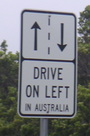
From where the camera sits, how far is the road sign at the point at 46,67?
233 cm

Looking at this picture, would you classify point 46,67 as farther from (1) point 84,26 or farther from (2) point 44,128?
(1) point 84,26

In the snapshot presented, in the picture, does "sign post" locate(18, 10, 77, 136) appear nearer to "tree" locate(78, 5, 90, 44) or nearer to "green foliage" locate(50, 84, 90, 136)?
"green foliage" locate(50, 84, 90, 136)

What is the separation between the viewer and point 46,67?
92.8 inches

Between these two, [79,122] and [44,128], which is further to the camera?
[79,122]

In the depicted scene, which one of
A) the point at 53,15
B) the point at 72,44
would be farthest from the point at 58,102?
the point at 53,15

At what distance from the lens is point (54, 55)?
238 centimetres

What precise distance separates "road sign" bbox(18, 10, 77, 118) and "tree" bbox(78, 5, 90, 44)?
41.7 ft

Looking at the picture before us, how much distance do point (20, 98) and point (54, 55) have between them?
0.37m

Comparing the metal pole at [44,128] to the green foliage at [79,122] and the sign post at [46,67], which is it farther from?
the green foliage at [79,122]

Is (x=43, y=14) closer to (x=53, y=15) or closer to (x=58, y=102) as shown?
(x=53, y=15)

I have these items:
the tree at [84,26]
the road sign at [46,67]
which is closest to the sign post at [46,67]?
the road sign at [46,67]

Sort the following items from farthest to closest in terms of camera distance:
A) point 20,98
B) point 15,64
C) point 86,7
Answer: point 15,64 → point 86,7 → point 20,98

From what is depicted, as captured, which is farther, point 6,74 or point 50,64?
point 6,74

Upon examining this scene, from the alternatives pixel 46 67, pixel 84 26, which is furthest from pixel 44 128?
pixel 84 26
